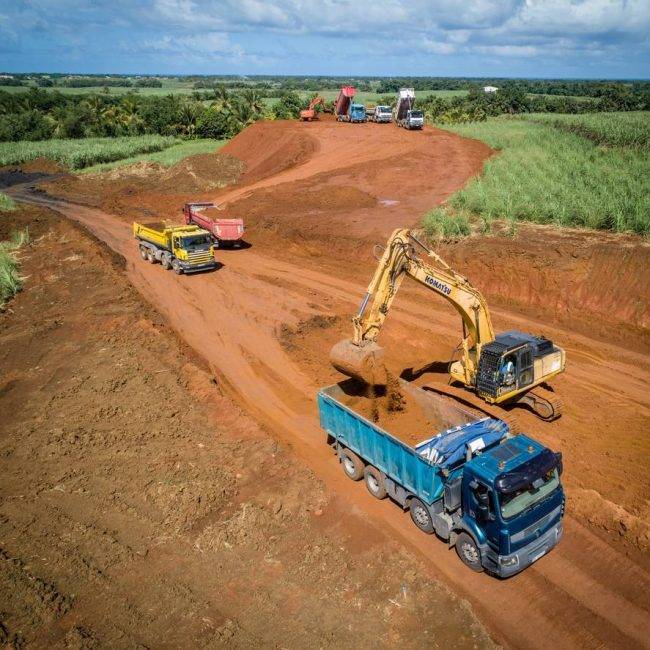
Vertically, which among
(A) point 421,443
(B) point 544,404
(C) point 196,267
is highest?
(A) point 421,443

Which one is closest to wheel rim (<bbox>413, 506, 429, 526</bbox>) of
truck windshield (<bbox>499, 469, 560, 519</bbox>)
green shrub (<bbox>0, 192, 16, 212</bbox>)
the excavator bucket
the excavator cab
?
truck windshield (<bbox>499, 469, 560, 519</bbox>)

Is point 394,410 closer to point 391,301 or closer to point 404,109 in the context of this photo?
point 391,301

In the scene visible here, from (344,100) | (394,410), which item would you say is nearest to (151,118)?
(344,100)

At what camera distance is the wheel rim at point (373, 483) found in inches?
442

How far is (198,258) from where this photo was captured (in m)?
25.6

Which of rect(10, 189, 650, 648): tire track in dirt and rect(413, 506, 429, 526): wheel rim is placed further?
rect(413, 506, 429, 526): wheel rim

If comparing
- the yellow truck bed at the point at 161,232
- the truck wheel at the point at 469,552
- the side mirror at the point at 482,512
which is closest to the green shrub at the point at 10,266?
the yellow truck bed at the point at 161,232

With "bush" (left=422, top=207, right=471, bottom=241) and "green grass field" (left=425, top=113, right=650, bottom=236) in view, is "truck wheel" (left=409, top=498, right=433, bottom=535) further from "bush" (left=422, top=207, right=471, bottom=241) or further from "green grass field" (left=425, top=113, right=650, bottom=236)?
"green grass field" (left=425, top=113, right=650, bottom=236)

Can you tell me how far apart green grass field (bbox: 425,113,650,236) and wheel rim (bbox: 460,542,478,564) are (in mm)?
18325

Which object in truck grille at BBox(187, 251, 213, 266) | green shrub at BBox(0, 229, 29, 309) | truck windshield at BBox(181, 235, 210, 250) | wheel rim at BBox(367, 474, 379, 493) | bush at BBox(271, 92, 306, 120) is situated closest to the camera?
wheel rim at BBox(367, 474, 379, 493)

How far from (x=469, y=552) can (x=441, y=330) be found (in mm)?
10921

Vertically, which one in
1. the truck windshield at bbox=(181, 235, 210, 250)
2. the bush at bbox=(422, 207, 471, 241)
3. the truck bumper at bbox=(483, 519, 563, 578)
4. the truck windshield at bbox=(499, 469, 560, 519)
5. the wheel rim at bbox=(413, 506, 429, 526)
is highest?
the truck windshield at bbox=(499, 469, 560, 519)

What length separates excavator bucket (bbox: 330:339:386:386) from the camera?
11.5 meters

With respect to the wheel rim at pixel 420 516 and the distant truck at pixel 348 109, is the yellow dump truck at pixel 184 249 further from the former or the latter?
the distant truck at pixel 348 109
